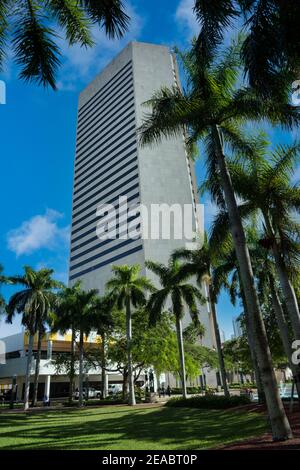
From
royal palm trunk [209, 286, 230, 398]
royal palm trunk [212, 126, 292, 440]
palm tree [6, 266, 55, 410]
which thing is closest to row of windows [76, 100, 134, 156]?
palm tree [6, 266, 55, 410]

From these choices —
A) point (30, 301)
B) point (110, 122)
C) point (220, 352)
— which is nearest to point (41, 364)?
point (30, 301)

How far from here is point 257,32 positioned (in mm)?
8656

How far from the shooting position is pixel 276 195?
16.8 meters

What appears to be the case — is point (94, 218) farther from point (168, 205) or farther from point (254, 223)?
point (254, 223)

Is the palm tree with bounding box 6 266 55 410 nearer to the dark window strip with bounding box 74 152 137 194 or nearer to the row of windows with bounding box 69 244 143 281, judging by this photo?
the row of windows with bounding box 69 244 143 281

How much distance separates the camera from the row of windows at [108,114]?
11491 centimetres

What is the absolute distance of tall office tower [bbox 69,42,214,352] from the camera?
324 feet

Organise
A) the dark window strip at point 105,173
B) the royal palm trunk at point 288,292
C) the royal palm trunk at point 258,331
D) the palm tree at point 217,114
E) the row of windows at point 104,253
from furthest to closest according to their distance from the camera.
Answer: the dark window strip at point 105,173, the row of windows at point 104,253, the royal palm trunk at point 288,292, the palm tree at point 217,114, the royal palm trunk at point 258,331

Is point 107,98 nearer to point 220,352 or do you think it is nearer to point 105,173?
point 105,173

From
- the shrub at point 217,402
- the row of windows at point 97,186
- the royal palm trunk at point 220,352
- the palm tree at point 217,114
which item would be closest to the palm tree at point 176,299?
the royal palm trunk at point 220,352

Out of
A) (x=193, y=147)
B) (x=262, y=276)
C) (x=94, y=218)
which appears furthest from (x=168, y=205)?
(x=193, y=147)

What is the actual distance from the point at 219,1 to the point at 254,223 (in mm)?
11921

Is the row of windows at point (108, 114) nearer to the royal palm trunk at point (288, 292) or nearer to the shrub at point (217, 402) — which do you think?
the shrub at point (217, 402)

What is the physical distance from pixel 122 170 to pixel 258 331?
99895 mm
